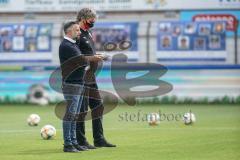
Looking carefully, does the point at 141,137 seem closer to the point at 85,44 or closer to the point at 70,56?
the point at 85,44

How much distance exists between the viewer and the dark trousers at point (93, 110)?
13086mm

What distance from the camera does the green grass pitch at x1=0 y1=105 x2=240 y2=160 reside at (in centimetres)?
1184

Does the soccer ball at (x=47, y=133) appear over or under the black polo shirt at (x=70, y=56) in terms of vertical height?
under

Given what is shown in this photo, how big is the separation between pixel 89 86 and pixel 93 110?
453 millimetres

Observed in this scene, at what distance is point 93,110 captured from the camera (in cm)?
1330

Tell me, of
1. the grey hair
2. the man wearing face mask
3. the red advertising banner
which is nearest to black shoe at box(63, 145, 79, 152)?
the man wearing face mask

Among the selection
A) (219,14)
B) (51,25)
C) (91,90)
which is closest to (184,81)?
(219,14)

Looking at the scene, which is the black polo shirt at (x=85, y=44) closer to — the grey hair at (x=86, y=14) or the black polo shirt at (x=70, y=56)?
the grey hair at (x=86, y=14)

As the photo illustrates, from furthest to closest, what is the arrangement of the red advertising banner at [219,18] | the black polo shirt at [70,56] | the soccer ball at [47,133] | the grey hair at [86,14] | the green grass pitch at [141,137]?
the red advertising banner at [219,18]
the soccer ball at [47,133]
the grey hair at [86,14]
the black polo shirt at [70,56]
the green grass pitch at [141,137]

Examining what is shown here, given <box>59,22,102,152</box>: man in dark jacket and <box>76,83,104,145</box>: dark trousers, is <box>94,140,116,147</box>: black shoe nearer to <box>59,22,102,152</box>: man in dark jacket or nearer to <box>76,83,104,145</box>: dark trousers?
<box>76,83,104,145</box>: dark trousers

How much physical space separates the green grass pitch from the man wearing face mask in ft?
1.23

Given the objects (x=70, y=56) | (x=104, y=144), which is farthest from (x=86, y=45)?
(x=104, y=144)

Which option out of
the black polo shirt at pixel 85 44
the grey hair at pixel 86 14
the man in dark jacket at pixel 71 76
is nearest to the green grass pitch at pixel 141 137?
the man in dark jacket at pixel 71 76

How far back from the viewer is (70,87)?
1245cm
